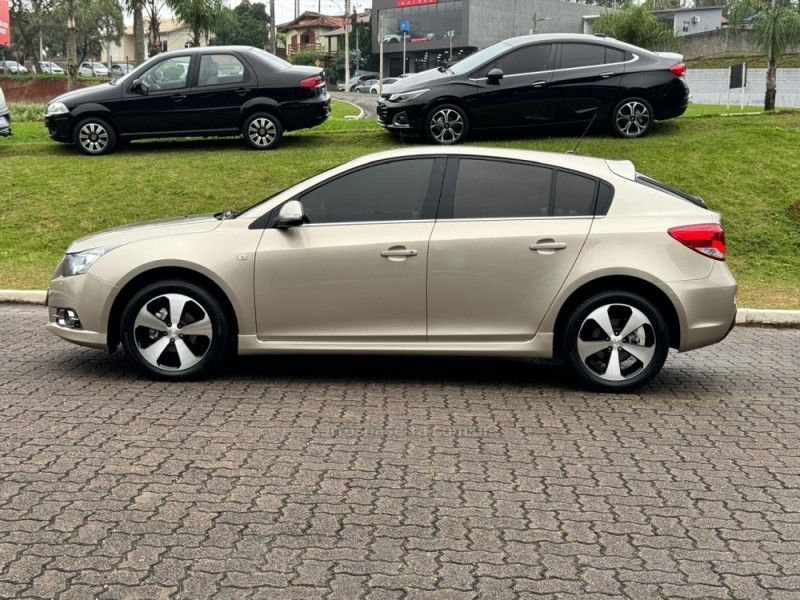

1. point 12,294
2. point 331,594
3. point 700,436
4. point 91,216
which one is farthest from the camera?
point 91,216

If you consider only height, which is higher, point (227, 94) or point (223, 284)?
point (227, 94)

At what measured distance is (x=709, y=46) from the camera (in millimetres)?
66438

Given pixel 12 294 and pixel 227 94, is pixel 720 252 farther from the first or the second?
pixel 227 94

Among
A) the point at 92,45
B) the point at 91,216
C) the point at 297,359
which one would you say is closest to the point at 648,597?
the point at 297,359

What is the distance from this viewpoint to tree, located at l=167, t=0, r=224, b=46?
33.7m

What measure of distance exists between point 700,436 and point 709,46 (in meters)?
65.7

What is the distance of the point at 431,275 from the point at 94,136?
11.6 meters

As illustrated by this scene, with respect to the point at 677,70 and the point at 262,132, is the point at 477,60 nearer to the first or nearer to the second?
the point at 677,70

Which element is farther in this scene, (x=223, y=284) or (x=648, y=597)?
(x=223, y=284)

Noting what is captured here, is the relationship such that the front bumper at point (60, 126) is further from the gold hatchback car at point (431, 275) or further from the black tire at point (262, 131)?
the gold hatchback car at point (431, 275)

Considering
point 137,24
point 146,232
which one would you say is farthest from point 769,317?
point 137,24

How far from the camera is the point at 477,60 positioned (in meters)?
16.7

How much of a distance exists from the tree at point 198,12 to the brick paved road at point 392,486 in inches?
1124

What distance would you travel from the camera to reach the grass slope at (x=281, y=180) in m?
12.5
